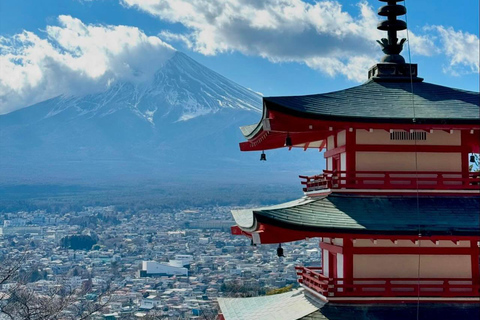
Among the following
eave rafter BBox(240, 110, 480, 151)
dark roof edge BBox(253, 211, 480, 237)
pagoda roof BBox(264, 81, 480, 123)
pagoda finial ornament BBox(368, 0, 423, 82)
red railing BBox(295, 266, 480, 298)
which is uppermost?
pagoda finial ornament BBox(368, 0, 423, 82)

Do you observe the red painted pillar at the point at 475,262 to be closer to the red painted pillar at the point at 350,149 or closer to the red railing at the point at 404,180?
the red railing at the point at 404,180

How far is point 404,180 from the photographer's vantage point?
41.9 ft

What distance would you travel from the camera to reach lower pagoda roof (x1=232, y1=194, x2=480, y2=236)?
456 inches

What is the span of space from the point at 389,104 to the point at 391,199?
1663 mm

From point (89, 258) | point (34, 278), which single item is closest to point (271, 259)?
point (89, 258)

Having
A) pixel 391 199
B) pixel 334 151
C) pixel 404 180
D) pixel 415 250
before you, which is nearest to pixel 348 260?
pixel 415 250

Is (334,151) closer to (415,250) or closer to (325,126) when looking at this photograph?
(325,126)

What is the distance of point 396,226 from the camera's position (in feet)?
38.5

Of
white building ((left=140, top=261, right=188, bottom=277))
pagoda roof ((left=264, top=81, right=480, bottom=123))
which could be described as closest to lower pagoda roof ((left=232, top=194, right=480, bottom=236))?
pagoda roof ((left=264, top=81, right=480, bottom=123))

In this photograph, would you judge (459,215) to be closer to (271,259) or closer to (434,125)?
(434,125)

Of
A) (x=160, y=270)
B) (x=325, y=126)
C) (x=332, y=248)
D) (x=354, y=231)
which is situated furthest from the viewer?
(x=160, y=270)

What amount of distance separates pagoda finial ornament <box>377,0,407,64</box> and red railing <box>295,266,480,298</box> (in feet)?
14.0

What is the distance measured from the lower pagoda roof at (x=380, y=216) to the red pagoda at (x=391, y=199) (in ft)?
0.05

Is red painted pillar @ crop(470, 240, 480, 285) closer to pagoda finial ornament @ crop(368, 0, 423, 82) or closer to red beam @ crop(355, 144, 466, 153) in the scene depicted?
red beam @ crop(355, 144, 466, 153)
